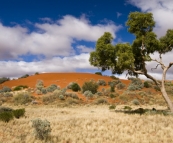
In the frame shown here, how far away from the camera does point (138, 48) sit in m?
21.0

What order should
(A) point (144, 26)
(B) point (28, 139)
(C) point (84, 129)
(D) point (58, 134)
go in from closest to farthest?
(B) point (28, 139)
(D) point (58, 134)
(C) point (84, 129)
(A) point (144, 26)

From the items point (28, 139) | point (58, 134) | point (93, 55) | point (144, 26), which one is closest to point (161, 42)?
point (144, 26)

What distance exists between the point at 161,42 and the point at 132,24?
3.16m

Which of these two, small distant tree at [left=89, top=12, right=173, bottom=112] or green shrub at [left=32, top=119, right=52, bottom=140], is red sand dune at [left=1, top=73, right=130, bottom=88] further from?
green shrub at [left=32, top=119, right=52, bottom=140]

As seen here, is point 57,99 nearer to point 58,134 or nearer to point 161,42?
point 161,42

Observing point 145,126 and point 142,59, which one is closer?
point 145,126

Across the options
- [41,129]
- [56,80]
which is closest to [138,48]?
[41,129]

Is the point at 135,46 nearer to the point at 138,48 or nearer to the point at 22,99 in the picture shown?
the point at 138,48

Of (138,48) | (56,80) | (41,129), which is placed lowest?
(41,129)

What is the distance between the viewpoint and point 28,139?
10.7 metres

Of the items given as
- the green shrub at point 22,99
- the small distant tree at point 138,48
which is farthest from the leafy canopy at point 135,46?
the green shrub at point 22,99

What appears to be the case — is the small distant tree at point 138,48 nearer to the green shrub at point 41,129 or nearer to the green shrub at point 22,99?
the green shrub at point 41,129

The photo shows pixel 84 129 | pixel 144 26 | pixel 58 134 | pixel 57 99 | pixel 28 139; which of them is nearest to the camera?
pixel 28 139

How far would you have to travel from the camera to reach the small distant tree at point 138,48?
1970 centimetres
